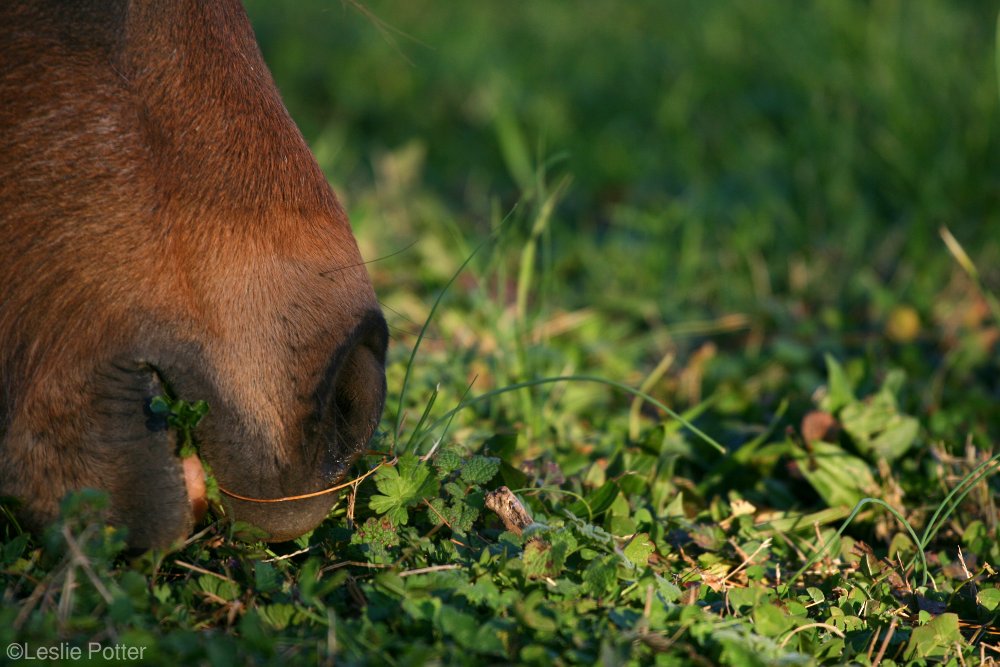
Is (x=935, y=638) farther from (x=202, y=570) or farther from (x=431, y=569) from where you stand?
(x=202, y=570)

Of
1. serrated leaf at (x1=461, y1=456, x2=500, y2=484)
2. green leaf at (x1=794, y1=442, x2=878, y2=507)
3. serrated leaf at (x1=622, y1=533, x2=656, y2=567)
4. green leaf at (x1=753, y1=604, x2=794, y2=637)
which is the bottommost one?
green leaf at (x1=794, y1=442, x2=878, y2=507)

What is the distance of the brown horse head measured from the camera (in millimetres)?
1576

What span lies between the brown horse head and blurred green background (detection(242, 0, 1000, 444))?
1.86ft

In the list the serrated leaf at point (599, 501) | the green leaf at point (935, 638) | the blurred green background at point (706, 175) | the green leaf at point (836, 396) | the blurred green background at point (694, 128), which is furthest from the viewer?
the blurred green background at point (694, 128)

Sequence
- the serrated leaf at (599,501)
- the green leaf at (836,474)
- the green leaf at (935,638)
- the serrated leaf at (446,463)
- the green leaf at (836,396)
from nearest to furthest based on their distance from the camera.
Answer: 1. the green leaf at (935,638)
2. the serrated leaf at (446,463)
3. the serrated leaf at (599,501)
4. the green leaf at (836,474)
5. the green leaf at (836,396)

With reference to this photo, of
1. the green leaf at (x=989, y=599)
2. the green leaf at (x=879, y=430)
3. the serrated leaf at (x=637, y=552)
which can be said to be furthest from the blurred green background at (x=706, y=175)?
the green leaf at (x=989, y=599)

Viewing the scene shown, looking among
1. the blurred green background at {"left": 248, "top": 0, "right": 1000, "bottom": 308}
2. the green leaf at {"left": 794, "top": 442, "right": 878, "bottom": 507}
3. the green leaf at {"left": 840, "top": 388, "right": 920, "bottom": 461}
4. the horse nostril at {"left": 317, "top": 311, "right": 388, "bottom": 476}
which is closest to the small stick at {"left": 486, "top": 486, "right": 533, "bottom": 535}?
the horse nostril at {"left": 317, "top": 311, "right": 388, "bottom": 476}

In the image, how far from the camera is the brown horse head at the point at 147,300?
1.58 meters

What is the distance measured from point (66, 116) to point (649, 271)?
253cm

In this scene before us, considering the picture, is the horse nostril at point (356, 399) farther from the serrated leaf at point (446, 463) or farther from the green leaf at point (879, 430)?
the green leaf at point (879, 430)

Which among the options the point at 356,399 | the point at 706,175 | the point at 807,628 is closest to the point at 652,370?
the point at 807,628

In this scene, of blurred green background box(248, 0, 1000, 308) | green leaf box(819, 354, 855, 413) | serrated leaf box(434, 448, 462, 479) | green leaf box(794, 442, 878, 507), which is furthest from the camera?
blurred green background box(248, 0, 1000, 308)

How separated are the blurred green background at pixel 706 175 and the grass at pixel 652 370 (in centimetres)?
2

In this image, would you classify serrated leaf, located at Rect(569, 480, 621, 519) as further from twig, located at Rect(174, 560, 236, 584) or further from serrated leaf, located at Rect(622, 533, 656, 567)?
twig, located at Rect(174, 560, 236, 584)
